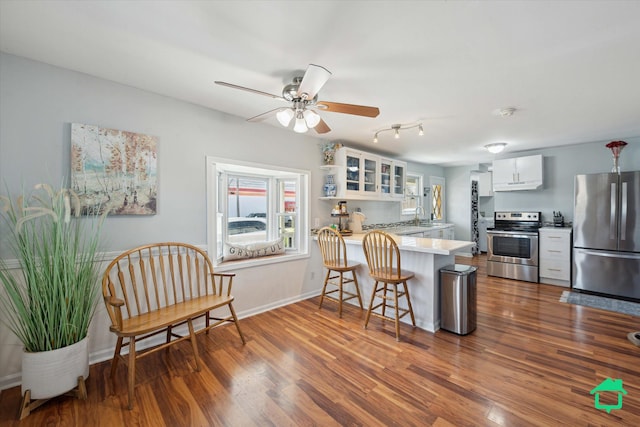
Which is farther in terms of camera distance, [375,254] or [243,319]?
[243,319]

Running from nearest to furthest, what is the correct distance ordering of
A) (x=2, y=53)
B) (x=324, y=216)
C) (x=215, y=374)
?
1. (x=2, y=53)
2. (x=215, y=374)
3. (x=324, y=216)

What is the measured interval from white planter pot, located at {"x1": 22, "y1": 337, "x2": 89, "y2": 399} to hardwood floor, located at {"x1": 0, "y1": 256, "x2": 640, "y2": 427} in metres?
0.13

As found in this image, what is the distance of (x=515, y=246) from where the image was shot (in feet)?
15.3

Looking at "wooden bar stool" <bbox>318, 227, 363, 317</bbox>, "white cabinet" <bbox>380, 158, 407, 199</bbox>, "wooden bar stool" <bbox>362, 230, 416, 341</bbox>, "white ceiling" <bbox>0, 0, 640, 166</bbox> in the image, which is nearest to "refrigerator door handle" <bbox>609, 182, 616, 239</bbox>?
"white ceiling" <bbox>0, 0, 640, 166</bbox>

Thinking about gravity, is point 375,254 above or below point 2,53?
below

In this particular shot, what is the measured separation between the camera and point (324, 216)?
402cm

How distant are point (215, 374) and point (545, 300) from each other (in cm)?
418

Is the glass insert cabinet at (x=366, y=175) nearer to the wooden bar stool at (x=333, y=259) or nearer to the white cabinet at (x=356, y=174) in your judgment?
the white cabinet at (x=356, y=174)

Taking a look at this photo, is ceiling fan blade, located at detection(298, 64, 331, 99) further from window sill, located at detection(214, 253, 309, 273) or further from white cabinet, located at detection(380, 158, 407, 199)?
white cabinet, located at detection(380, 158, 407, 199)

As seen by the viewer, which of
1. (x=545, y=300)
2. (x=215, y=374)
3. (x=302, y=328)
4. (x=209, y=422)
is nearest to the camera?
(x=209, y=422)

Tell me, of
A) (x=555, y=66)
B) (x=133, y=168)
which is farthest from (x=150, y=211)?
(x=555, y=66)

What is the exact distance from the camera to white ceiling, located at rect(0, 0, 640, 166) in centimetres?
142

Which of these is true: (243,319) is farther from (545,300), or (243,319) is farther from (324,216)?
(545,300)

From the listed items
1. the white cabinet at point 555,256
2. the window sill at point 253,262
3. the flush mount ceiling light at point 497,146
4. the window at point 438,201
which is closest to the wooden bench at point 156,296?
the window sill at point 253,262
